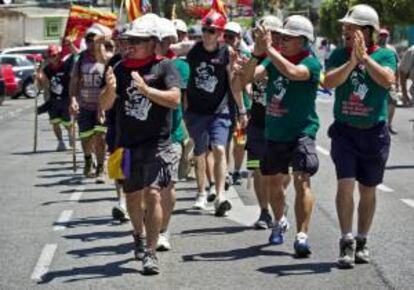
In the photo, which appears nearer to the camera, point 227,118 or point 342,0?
point 227,118

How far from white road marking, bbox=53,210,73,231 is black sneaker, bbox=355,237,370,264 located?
3.14m

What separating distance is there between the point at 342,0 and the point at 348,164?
1719 inches

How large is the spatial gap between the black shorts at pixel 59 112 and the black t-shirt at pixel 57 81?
7 centimetres

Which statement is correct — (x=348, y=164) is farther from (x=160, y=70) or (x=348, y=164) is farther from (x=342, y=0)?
(x=342, y=0)

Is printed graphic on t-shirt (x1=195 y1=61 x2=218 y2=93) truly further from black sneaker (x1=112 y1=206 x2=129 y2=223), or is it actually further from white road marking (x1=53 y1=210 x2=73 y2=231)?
white road marking (x1=53 y1=210 x2=73 y2=231)

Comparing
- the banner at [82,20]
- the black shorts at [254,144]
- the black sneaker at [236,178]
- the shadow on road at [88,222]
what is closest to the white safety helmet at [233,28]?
the black shorts at [254,144]

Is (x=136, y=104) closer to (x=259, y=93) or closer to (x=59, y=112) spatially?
(x=259, y=93)

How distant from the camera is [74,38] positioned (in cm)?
1633

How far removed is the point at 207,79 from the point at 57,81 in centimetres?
662

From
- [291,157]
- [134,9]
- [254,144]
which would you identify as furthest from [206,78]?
[291,157]

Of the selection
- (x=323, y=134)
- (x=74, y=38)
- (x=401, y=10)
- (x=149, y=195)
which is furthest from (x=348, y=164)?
Result: (x=401, y=10)

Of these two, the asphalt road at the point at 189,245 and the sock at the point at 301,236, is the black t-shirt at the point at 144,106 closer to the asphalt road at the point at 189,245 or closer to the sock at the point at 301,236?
the asphalt road at the point at 189,245

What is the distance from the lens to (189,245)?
29.4ft

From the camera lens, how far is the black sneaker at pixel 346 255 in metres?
7.81
